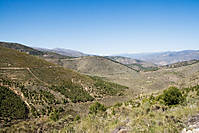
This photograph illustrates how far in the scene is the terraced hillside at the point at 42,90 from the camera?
1333 inches

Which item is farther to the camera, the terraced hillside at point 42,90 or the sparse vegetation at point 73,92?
the sparse vegetation at point 73,92

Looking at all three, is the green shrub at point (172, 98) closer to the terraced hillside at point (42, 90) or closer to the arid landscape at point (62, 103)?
the arid landscape at point (62, 103)

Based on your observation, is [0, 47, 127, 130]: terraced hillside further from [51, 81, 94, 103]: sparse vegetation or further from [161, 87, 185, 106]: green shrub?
[161, 87, 185, 106]: green shrub

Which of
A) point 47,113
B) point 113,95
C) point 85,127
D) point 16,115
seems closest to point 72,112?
point 47,113

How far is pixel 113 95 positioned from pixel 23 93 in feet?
106

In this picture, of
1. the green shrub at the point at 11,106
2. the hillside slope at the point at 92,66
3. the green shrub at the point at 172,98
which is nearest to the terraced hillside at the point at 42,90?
the green shrub at the point at 11,106

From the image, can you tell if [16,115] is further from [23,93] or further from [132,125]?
[132,125]

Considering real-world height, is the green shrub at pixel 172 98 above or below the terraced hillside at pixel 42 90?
above

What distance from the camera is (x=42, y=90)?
147ft

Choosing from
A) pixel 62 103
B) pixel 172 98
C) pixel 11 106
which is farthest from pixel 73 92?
pixel 172 98

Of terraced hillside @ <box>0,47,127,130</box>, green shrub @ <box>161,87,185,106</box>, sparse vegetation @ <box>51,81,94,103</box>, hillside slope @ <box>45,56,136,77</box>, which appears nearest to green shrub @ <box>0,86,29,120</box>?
terraced hillside @ <box>0,47,127,130</box>

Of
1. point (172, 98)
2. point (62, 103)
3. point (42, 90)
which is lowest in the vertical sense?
point (62, 103)

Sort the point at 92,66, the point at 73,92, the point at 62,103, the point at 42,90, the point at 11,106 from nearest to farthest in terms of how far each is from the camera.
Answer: the point at 11,106, the point at 62,103, the point at 42,90, the point at 73,92, the point at 92,66

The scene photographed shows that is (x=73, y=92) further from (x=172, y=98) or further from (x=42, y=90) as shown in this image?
(x=172, y=98)
